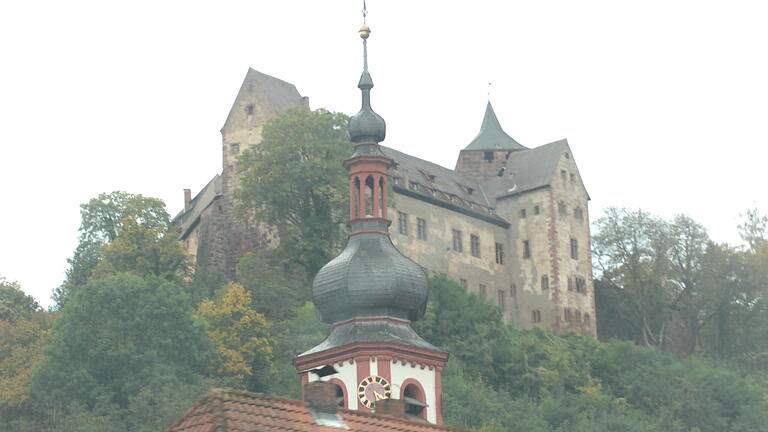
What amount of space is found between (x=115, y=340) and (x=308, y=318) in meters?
8.39

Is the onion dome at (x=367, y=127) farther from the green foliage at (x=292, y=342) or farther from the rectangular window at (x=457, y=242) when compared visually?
the rectangular window at (x=457, y=242)

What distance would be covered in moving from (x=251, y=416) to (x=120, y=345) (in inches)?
1632

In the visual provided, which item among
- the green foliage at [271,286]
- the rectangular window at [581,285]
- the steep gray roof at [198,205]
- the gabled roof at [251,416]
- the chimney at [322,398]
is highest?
the steep gray roof at [198,205]

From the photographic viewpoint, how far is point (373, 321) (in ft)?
144

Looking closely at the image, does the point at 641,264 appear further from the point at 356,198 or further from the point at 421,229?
the point at 356,198

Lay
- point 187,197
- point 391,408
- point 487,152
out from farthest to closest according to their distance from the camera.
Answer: point 487,152, point 187,197, point 391,408

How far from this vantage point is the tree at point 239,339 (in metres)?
66.4

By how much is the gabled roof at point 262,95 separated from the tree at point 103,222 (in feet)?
19.1

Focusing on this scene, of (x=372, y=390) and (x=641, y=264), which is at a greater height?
(x=641, y=264)

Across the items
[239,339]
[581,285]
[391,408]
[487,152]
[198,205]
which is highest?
[487,152]

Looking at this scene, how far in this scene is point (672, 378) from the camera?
76312 millimetres

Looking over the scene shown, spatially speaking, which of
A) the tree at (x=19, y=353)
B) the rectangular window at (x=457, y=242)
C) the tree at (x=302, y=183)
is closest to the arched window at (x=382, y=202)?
the tree at (x=19, y=353)

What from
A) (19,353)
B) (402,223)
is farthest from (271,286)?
(402,223)

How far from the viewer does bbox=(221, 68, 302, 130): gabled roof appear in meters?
83.4
